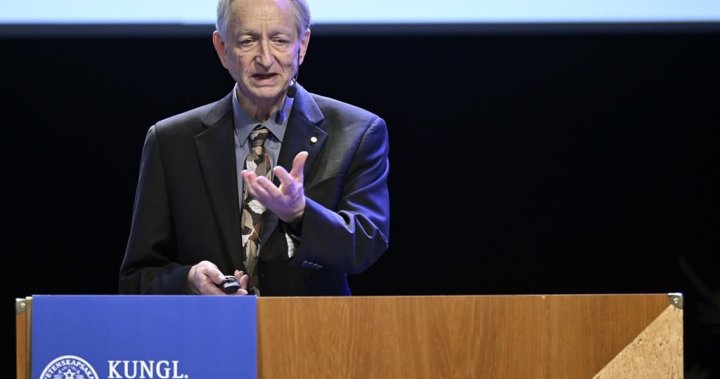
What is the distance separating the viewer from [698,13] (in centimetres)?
423

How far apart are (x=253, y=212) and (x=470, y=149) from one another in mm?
1938

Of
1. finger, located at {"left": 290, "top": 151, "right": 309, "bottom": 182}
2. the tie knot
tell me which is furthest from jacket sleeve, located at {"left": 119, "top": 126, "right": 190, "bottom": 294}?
finger, located at {"left": 290, "top": 151, "right": 309, "bottom": 182}

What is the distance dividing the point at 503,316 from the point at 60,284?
→ 2.83 metres

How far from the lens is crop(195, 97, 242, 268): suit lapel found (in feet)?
8.50

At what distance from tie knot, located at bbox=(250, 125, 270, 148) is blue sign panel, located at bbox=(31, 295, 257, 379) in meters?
0.72

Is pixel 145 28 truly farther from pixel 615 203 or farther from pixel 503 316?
pixel 503 316

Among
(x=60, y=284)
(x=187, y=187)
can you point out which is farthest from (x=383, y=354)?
(x=60, y=284)

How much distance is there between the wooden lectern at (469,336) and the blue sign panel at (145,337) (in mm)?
41

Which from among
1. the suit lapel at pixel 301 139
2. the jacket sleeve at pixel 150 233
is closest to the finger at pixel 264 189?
the suit lapel at pixel 301 139

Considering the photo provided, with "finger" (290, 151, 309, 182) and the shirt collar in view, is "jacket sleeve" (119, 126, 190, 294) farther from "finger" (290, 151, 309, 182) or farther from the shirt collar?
"finger" (290, 151, 309, 182)

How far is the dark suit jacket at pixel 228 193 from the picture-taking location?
8.46ft

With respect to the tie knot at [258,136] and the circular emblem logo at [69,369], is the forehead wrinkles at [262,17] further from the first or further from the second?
the circular emblem logo at [69,369]

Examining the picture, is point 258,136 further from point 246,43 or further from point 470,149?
point 470,149

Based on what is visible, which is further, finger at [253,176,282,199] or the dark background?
the dark background
